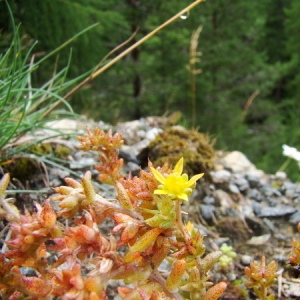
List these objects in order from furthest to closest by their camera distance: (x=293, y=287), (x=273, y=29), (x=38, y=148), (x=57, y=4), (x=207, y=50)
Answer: (x=273, y=29) < (x=207, y=50) < (x=57, y=4) < (x=38, y=148) < (x=293, y=287)

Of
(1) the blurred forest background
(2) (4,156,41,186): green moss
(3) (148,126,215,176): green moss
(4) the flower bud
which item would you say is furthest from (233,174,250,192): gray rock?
(1) the blurred forest background

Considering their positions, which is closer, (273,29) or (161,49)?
(161,49)

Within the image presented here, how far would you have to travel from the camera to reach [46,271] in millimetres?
812

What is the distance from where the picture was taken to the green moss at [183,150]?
1.87 m

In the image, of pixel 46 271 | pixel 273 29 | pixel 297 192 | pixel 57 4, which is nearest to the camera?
pixel 46 271

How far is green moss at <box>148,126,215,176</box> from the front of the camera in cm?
187

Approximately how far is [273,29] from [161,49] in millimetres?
7377

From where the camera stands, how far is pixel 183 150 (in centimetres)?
191

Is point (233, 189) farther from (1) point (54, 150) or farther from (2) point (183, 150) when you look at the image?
(1) point (54, 150)

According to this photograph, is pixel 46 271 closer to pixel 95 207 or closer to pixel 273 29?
pixel 95 207

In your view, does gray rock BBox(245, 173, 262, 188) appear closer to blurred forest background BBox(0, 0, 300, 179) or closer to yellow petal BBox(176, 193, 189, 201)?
yellow petal BBox(176, 193, 189, 201)

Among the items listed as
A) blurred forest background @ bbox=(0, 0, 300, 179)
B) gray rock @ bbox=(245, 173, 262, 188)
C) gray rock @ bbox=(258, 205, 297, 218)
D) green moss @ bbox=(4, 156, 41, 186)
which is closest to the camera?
green moss @ bbox=(4, 156, 41, 186)

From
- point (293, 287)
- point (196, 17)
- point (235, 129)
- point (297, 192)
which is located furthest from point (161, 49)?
point (293, 287)

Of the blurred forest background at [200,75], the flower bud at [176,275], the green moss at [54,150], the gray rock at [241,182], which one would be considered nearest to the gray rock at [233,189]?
the gray rock at [241,182]
